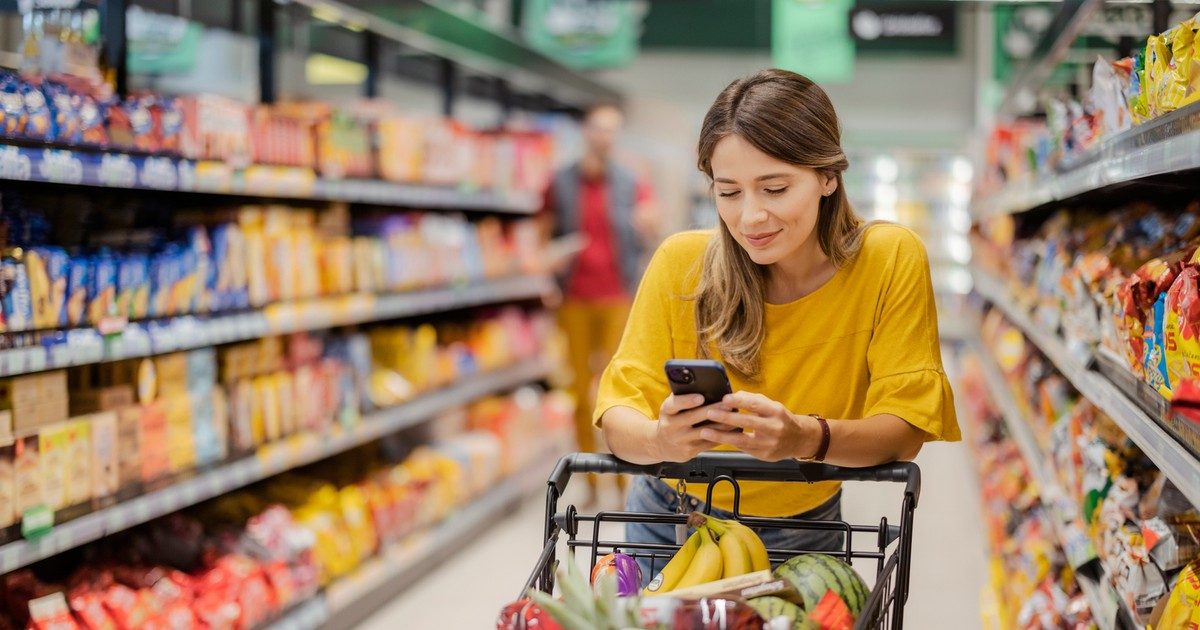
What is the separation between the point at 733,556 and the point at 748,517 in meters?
0.17

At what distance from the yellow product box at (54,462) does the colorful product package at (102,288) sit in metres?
0.28

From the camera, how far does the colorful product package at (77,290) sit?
2723 mm

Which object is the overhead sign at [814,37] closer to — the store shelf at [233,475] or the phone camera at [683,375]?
the store shelf at [233,475]

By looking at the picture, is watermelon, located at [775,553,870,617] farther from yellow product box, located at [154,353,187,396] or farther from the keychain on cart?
yellow product box, located at [154,353,187,396]

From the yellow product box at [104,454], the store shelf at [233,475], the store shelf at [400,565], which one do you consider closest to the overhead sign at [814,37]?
the store shelf at [233,475]

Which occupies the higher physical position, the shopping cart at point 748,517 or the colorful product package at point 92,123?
the colorful product package at point 92,123

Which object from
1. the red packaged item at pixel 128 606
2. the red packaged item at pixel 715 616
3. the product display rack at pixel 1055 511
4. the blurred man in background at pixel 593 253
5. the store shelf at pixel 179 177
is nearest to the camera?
the red packaged item at pixel 715 616

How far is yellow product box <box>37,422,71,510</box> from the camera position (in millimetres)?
2652

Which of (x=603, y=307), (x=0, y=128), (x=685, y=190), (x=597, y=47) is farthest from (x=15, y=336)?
(x=685, y=190)

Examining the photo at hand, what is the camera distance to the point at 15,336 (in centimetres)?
252

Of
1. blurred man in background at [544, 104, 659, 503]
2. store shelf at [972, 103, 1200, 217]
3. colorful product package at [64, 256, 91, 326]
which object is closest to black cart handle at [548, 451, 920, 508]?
store shelf at [972, 103, 1200, 217]

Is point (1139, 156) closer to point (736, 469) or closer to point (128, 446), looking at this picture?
point (736, 469)

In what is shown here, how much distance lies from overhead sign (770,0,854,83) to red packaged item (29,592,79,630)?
6077 millimetres

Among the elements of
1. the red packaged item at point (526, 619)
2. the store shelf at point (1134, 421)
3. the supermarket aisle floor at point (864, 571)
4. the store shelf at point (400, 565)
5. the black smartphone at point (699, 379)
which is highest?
the black smartphone at point (699, 379)
